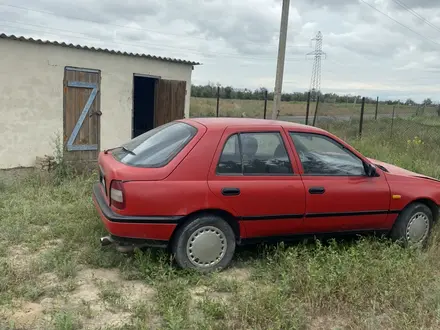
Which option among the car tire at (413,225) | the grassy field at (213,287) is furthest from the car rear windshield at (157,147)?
the car tire at (413,225)

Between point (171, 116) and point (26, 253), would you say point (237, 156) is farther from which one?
point (171, 116)

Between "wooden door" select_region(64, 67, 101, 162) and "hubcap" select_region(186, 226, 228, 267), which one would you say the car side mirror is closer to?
"hubcap" select_region(186, 226, 228, 267)

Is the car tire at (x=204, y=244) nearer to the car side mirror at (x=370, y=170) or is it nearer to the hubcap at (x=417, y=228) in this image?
the car side mirror at (x=370, y=170)

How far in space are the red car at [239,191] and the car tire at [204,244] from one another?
1cm

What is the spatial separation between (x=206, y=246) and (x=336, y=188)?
1603 mm

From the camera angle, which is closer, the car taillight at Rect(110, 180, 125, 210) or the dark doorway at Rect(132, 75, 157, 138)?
the car taillight at Rect(110, 180, 125, 210)

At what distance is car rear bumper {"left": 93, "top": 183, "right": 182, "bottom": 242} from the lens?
4.01 meters

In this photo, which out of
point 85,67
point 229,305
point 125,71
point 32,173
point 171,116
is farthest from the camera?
point 171,116

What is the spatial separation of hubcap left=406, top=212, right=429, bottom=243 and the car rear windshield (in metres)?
2.91

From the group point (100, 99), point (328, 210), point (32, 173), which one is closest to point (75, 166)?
point (32, 173)

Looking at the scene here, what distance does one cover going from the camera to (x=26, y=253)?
15.4 feet

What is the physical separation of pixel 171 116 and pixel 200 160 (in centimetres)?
656

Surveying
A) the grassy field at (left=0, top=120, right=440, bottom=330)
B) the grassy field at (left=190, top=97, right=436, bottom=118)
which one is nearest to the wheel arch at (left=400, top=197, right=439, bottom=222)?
the grassy field at (left=0, top=120, right=440, bottom=330)

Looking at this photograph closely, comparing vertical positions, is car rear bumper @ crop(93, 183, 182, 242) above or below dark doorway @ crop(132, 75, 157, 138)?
below
